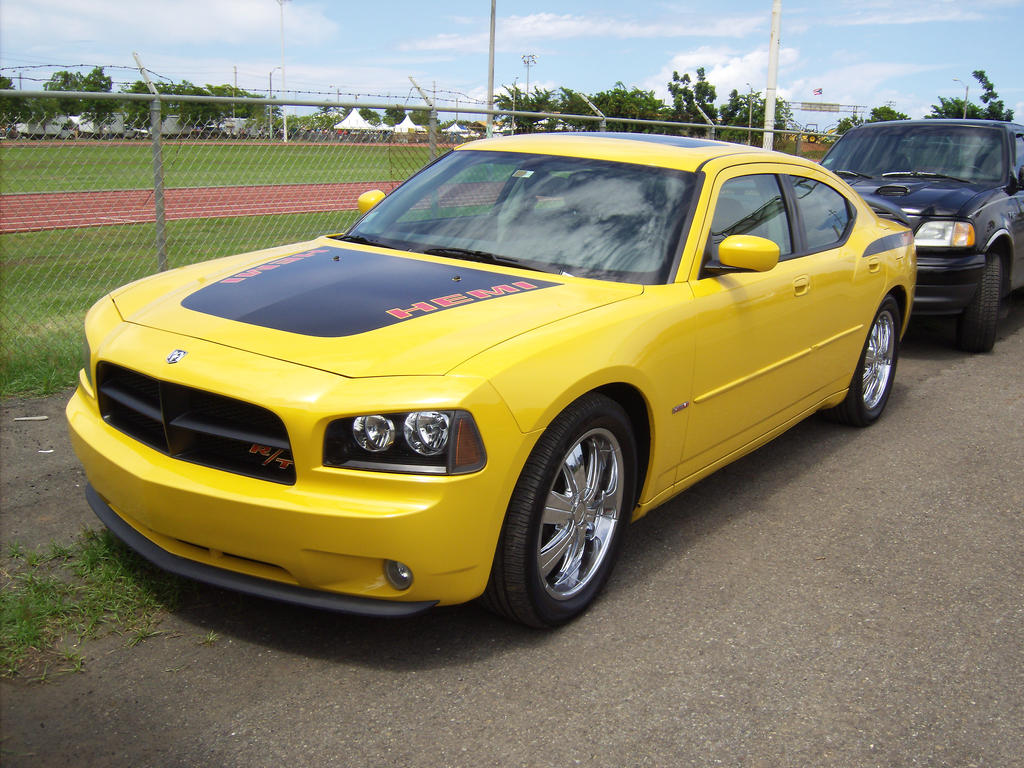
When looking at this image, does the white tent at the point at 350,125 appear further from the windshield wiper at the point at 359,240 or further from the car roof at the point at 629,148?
the windshield wiper at the point at 359,240

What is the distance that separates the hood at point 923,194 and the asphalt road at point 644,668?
3.89m

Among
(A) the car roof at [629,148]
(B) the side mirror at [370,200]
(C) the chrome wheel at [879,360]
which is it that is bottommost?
(C) the chrome wheel at [879,360]

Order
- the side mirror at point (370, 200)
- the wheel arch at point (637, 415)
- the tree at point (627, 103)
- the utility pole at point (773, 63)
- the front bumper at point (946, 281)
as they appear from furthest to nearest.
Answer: the tree at point (627, 103), the utility pole at point (773, 63), the front bumper at point (946, 281), the side mirror at point (370, 200), the wheel arch at point (637, 415)

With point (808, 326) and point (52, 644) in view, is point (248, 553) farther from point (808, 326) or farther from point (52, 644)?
point (808, 326)

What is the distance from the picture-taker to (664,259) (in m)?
3.82

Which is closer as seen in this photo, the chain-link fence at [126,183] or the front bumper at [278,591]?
the front bumper at [278,591]

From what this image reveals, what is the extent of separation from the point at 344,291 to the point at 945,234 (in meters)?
5.80

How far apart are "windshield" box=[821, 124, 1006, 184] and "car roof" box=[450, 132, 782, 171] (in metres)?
4.47

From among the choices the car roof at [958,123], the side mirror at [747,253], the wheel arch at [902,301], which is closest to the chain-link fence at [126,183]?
the car roof at [958,123]

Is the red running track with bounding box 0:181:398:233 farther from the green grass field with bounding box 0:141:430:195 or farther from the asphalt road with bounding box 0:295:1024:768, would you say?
the asphalt road with bounding box 0:295:1024:768

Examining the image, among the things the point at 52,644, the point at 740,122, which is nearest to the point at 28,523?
the point at 52,644

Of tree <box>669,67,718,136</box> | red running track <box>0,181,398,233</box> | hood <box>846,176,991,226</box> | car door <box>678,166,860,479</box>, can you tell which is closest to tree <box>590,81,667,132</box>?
tree <box>669,67,718,136</box>

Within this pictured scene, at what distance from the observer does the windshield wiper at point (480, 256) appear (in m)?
3.87

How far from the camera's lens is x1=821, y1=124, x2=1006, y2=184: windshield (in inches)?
338
